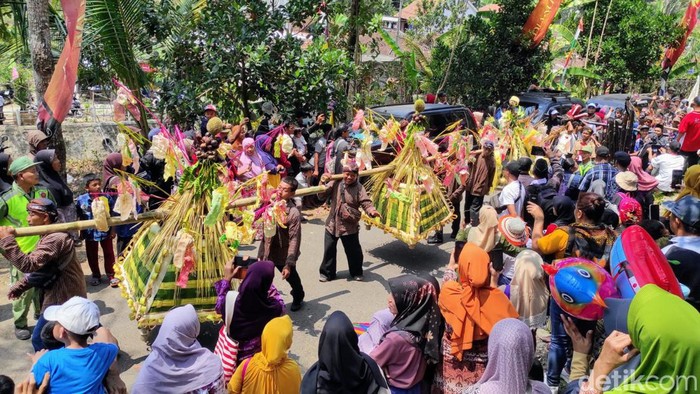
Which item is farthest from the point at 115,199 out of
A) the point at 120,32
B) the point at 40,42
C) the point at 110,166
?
the point at 120,32

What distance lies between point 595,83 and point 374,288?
18.8 metres

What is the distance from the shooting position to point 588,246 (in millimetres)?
4188

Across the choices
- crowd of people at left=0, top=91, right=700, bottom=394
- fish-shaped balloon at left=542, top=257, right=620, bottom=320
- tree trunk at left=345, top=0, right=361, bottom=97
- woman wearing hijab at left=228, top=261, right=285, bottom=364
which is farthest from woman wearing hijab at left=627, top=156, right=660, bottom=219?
tree trunk at left=345, top=0, right=361, bottom=97

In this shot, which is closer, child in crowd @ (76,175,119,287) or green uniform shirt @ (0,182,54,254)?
green uniform shirt @ (0,182,54,254)

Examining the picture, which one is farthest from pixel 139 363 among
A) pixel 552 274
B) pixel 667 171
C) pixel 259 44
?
pixel 667 171

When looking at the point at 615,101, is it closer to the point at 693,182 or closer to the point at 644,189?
the point at 644,189

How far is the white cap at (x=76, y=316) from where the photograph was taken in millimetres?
2734

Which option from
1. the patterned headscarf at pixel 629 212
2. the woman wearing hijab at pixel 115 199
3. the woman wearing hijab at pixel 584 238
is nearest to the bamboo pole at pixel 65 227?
the woman wearing hijab at pixel 115 199

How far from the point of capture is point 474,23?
15117 mm

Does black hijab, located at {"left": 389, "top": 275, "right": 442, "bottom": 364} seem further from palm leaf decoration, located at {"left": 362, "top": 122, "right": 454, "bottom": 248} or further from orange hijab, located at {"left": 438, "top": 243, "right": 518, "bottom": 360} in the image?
palm leaf decoration, located at {"left": 362, "top": 122, "right": 454, "bottom": 248}

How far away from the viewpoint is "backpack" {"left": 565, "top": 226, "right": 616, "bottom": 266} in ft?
13.7

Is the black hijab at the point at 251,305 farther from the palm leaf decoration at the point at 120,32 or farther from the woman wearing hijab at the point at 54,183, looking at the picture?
the palm leaf decoration at the point at 120,32

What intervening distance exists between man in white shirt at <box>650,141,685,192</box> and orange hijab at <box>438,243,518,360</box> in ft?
20.3

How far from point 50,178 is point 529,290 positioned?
468cm
